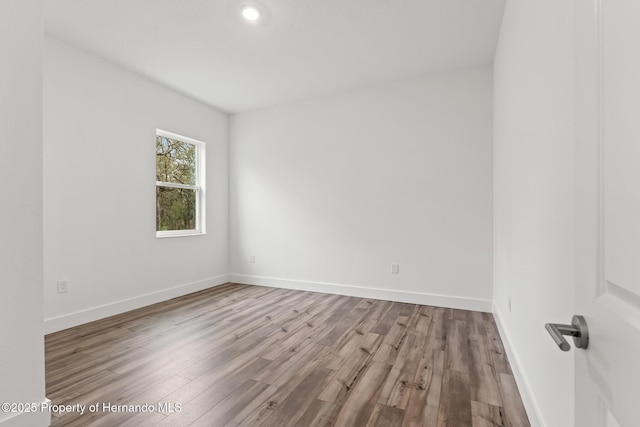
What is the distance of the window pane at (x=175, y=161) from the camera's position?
3965 millimetres

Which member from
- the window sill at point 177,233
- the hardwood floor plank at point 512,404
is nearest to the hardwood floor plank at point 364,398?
the hardwood floor plank at point 512,404

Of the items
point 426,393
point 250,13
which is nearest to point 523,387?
point 426,393

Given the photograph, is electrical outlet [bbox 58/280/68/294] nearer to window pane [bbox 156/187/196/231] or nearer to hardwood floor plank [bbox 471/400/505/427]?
window pane [bbox 156/187/196/231]

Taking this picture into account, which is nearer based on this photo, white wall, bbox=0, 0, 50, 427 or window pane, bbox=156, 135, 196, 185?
white wall, bbox=0, 0, 50, 427

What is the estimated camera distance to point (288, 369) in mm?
2137

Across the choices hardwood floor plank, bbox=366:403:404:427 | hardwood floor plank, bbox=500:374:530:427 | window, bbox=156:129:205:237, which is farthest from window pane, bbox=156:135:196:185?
hardwood floor plank, bbox=500:374:530:427

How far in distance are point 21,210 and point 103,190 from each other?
6.24 ft

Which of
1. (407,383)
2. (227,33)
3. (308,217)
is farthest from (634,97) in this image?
(308,217)

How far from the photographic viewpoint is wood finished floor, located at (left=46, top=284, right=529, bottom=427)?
166 centimetres

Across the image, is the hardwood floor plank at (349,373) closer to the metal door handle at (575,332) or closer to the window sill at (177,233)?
the metal door handle at (575,332)

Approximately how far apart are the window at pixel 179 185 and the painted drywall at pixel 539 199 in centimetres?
383

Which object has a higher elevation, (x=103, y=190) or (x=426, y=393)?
(x=103, y=190)

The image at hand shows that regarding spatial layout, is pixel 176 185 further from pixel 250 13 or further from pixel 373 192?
pixel 373 192

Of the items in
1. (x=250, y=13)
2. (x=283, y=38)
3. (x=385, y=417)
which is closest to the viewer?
(x=385, y=417)
